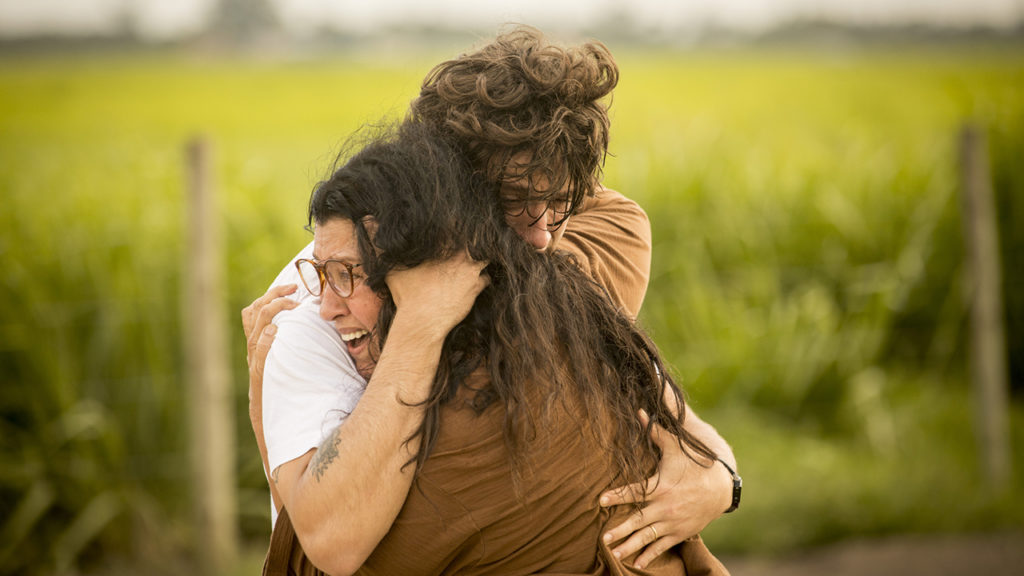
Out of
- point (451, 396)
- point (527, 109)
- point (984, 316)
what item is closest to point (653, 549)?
point (451, 396)

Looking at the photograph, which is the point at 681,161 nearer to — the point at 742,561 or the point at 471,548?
the point at 742,561

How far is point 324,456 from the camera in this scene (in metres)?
1.59

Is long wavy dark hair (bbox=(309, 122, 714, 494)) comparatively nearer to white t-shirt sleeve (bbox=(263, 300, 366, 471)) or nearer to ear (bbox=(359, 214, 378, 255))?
ear (bbox=(359, 214, 378, 255))

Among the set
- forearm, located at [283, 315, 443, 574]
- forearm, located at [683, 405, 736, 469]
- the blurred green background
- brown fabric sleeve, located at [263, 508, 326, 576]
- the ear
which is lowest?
the blurred green background

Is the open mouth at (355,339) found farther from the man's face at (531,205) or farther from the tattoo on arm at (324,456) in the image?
the man's face at (531,205)

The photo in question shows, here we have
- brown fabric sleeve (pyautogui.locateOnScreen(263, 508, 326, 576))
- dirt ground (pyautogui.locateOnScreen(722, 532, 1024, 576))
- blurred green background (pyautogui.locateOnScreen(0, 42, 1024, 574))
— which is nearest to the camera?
brown fabric sleeve (pyautogui.locateOnScreen(263, 508, 326, 576))

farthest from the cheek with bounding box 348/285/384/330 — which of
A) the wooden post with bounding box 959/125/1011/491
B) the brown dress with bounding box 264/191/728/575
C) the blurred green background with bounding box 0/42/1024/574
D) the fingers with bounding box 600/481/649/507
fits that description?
the wooden post with bounding box 959/125/1011/491

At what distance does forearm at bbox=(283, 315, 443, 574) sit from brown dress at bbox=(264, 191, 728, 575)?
5cm

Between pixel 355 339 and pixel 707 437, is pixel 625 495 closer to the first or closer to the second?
pixel 707 437

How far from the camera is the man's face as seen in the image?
1.70 meters

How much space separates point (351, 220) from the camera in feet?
5.60

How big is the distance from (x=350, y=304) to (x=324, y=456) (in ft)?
0.98

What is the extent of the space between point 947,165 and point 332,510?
6.66m

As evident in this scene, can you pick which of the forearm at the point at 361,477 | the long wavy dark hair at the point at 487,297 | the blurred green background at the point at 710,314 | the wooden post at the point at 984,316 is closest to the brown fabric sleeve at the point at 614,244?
the long wavy dark hair at the point at 487,297
